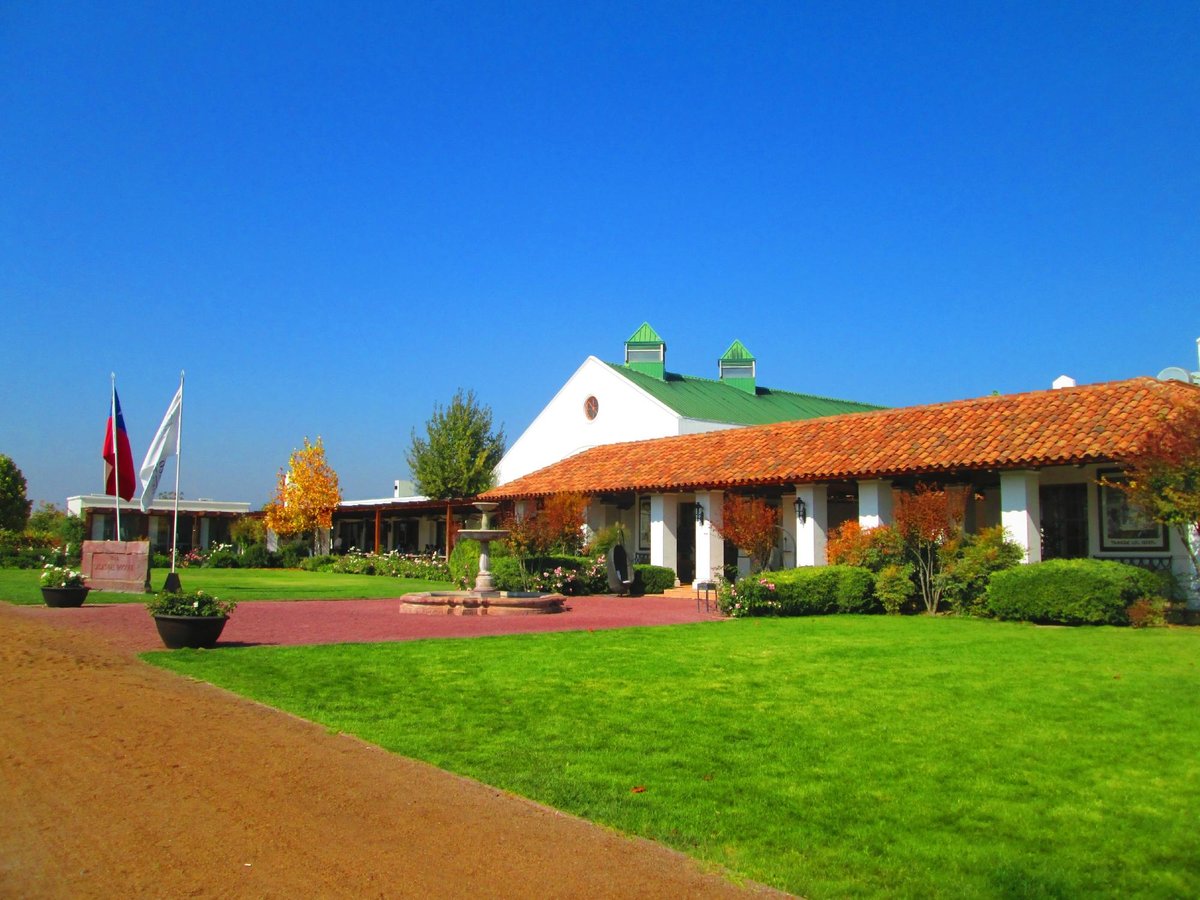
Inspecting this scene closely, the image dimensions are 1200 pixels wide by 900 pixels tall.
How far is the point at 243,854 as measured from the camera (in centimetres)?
458

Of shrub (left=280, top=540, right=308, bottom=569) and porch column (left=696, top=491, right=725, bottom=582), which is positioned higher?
porch column (left=696, top=491, right=725, bottom=582)

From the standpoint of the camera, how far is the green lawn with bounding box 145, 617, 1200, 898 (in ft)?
15.0

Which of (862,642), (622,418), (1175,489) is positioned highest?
(622,418)

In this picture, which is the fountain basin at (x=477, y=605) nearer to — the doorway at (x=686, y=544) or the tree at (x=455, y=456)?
the doorway at (x=686, y=544)

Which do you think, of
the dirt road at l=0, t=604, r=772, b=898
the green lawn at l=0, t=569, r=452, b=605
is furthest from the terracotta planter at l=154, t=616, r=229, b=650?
the green lawn at l=0, t=569, r=452, b=605

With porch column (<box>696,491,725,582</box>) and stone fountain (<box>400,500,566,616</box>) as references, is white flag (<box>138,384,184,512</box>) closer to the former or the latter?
stone fountain (<box>400,500,566,616</box>)

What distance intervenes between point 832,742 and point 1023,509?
1334cm

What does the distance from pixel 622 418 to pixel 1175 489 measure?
80.4 feet

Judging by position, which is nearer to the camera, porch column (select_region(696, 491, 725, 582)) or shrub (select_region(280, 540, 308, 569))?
porch column (select_region(696, 491, 725, 582))

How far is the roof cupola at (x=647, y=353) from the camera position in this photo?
142ft

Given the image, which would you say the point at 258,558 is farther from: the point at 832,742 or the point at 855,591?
the point at 832,742

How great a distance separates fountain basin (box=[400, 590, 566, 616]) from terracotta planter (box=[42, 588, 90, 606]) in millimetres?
6163

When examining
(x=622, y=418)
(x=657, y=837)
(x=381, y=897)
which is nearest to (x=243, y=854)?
(x=381, y=897)

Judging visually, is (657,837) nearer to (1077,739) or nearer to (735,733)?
(735,733)
